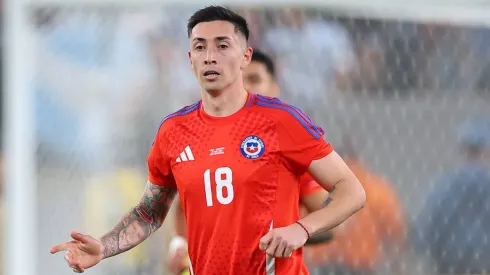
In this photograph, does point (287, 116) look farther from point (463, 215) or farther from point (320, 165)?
point (463, 215)

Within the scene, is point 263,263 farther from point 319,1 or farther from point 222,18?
point 319,1

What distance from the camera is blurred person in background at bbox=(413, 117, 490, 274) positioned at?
13.5 feet

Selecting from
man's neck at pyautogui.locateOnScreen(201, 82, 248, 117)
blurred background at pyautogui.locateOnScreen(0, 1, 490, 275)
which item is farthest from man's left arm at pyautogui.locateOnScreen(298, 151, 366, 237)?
blurred background at pyautogui.locateOnScreen(0, 1, 490, 275)

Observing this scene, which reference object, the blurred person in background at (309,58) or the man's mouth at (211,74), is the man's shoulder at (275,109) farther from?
the blurred person in background at (309,58)

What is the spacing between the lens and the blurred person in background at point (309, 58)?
3998mm

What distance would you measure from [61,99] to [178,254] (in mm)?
923

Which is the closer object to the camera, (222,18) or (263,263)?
(263,263)

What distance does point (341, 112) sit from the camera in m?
4.07

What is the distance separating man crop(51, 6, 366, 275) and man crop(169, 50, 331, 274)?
1.79ft

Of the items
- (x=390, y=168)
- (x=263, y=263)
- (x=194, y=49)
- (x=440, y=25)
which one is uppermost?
(x=440, y=25)

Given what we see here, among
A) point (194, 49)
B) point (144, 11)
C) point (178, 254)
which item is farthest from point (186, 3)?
point (194, 49)

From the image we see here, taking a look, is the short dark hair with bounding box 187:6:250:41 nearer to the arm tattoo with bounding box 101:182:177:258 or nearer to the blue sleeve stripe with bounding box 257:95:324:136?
Result: the blue sleeve stripe with bounding box 257:95:324:136

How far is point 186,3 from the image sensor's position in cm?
378

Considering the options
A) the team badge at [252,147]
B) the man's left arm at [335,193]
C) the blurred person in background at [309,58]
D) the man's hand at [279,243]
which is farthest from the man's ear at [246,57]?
the blurred person in background at [309,58]
